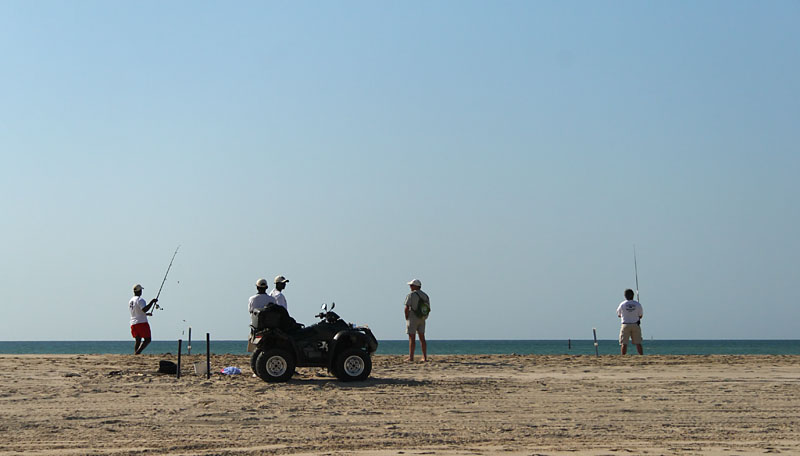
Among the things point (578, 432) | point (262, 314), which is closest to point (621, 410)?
point (578, 432)

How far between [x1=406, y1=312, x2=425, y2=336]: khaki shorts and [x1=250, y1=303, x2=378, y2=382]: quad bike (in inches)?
169

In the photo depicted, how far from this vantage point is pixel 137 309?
64.3 ft

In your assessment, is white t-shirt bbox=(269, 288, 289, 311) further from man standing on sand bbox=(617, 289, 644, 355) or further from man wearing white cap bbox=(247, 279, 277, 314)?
man standing on sand bbox=(617, 289, 644, 355)

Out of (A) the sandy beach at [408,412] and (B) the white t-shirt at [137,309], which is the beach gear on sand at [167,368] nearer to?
(A) the sandy beach at [408,412]

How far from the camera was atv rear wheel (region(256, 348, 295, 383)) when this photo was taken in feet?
43.9

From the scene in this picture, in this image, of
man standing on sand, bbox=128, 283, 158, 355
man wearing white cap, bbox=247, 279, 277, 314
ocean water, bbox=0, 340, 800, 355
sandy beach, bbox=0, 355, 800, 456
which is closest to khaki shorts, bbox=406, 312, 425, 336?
sandy beach, bbox=0, 355, 800, 456

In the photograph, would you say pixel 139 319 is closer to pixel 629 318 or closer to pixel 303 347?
pixel 303 347

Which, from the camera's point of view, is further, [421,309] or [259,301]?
[421,309]

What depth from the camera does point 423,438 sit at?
28.2 ft

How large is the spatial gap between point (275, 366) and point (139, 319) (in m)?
7.32

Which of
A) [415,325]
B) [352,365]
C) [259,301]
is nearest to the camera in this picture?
[352,365]

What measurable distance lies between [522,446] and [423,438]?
0.97m

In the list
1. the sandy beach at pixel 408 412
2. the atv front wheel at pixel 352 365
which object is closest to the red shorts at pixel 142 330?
the sandy beach at pixel 408 412

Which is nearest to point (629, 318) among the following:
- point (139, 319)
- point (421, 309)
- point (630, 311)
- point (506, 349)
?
point (630, 311)
